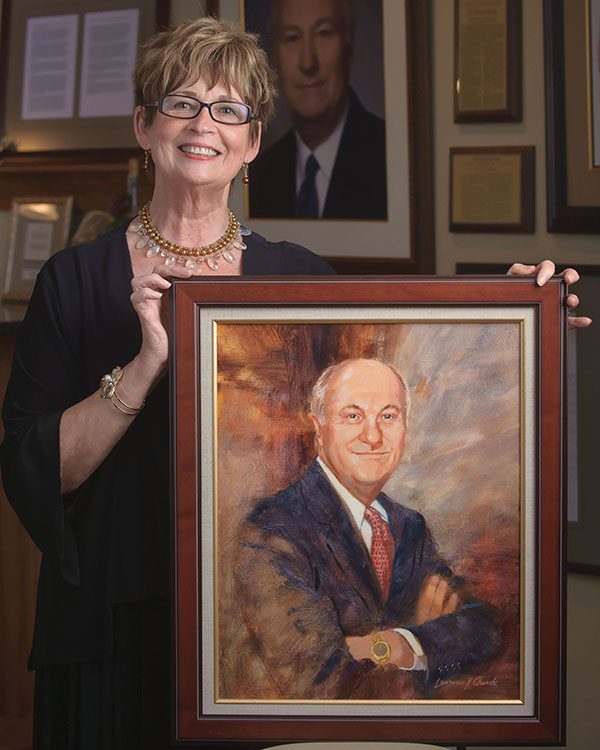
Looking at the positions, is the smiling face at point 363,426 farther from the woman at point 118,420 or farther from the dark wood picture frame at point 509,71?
the dark wood picture frame at point 509,71

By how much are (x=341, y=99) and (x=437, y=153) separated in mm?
288

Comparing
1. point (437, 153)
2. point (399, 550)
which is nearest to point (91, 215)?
point (437, 153)

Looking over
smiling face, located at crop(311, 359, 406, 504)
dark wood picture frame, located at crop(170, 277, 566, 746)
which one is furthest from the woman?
smiling face, located at crop(311, 359, 406, 504)

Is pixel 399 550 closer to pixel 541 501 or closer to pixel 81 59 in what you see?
pixel 541 501

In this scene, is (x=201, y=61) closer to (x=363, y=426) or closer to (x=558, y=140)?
(x=363, y=426)

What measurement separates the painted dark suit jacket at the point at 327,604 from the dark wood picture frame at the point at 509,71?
1326mm

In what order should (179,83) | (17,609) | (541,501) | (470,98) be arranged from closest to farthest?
(541,501) < (179,83) < (470,98) < (17,609)

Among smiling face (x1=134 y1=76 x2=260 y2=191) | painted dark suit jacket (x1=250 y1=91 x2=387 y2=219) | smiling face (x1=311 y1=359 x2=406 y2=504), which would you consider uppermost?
painted dark suit jacket (x1=250 y1=91 x2=387 y2=219)

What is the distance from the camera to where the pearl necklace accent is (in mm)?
1366

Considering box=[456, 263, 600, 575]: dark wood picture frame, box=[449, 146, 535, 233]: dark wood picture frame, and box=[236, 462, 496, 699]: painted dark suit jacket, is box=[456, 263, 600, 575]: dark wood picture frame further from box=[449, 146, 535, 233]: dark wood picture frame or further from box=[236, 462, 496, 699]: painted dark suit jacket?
box=[236, 462, 496, 699]: painted dark suit jacket

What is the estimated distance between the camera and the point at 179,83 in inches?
51.1

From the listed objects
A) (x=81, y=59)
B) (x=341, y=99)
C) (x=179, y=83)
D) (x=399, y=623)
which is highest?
(x=81, y=59)

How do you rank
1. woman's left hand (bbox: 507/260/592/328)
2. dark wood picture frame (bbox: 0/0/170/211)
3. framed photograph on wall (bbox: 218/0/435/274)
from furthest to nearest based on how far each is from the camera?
dark wood picture frame (bbox: 0/0/170/211) < framed photograph on wall (bbox: 218/0/435/274) < woman's left hand (bbox: 507/260/592/328)

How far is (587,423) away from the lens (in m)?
2.08
